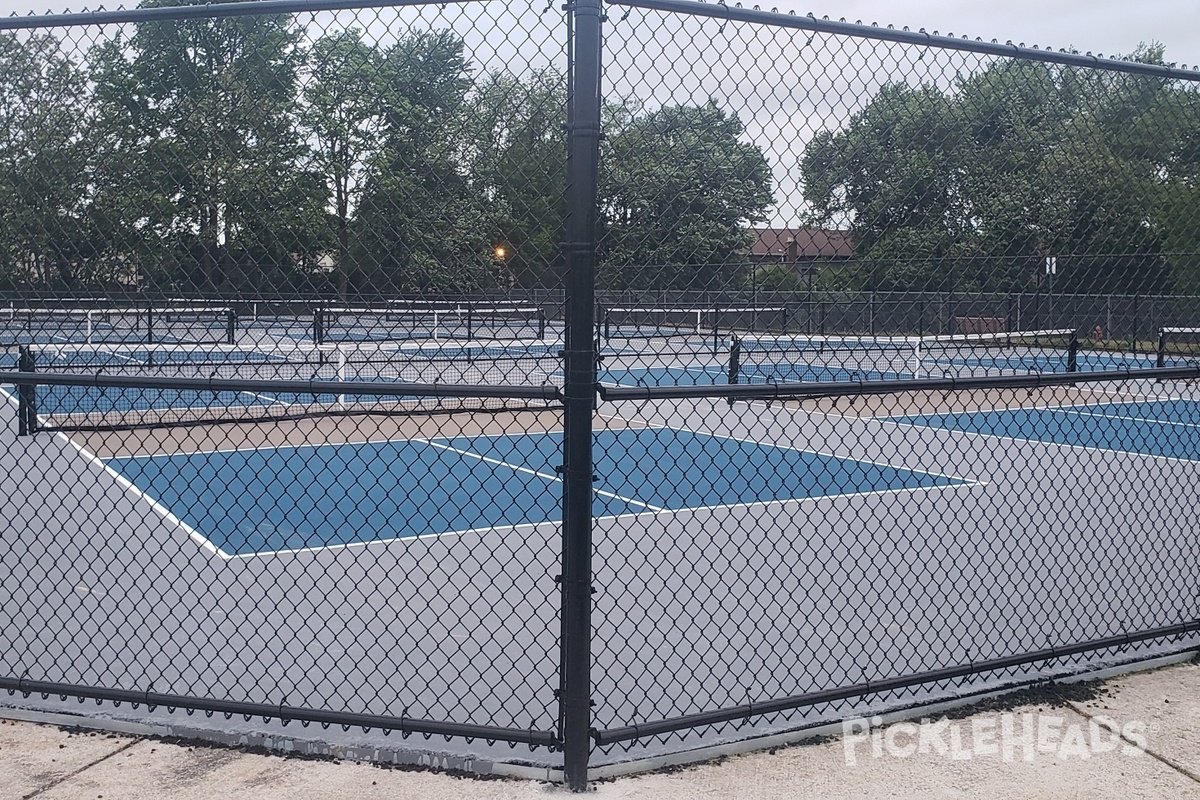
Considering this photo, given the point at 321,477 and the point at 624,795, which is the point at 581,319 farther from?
the point at 321,477

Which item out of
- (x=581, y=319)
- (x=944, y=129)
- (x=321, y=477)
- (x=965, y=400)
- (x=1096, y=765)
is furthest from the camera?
(x=965, y=400)

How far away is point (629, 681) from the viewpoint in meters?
4.94

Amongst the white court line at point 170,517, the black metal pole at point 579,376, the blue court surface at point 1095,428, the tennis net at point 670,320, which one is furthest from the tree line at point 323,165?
the blue court surface at point 1095,428

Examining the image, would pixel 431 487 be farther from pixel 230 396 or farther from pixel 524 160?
pixel 230 396

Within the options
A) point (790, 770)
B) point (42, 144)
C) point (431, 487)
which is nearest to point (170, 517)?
point (431, 487)

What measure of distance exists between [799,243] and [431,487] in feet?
21.0

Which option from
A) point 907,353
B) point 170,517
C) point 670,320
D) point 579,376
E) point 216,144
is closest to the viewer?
point 579,376

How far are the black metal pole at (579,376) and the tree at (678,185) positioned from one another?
1.36 ft

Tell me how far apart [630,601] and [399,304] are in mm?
2284

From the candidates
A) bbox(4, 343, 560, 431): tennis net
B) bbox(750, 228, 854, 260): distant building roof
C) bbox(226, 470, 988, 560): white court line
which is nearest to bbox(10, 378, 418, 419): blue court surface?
bbox(4, 343, 560, 431): tennis net

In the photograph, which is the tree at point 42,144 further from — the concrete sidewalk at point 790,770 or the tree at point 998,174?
the tree at point 998,174

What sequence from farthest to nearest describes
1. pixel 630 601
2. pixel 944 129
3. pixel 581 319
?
pixel 630 601
pixel 944 129
pixel 581 319

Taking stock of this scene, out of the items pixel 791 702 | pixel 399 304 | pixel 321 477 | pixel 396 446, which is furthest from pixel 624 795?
pixel 396 446

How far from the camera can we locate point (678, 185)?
419cm
